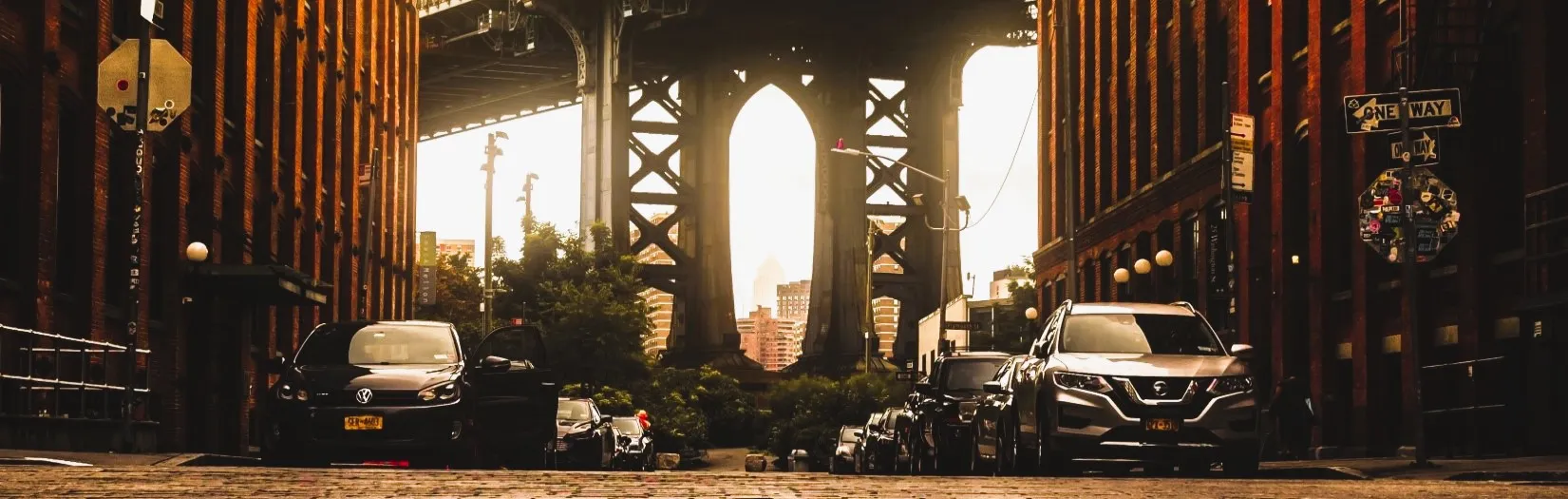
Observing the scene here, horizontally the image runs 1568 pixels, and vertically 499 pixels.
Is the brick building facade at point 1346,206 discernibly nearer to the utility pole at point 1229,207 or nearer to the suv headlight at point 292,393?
the utility pole at point 1229,207

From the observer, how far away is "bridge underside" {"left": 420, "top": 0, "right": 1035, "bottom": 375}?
251ft

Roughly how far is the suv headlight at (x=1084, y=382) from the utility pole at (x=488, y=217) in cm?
4932

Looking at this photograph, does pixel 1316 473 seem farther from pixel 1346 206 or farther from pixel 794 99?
pixel 794 99

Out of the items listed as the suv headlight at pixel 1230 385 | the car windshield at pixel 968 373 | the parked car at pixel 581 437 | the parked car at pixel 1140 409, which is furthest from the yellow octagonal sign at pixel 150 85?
the suv headlight at pixel 1230 385

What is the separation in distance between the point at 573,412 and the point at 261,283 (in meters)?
5.45

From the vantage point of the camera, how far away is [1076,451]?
17.4 meters

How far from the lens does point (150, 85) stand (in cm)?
2439

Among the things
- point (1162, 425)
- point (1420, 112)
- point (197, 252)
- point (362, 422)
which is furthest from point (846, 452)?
point (1162, 425)

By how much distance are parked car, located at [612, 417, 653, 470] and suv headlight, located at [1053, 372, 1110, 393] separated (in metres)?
17.8

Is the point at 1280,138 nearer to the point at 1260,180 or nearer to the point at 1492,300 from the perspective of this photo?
the point at 1260,180

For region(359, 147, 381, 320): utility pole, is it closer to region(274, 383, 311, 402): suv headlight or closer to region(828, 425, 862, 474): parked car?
region(828, 425, 862, 474): parked car

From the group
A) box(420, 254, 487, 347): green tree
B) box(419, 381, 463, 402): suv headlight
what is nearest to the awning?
box(419, 381, 463, 402): suv headlight

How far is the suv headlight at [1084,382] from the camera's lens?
1753 centimetres

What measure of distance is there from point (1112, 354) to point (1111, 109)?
3410 cm
